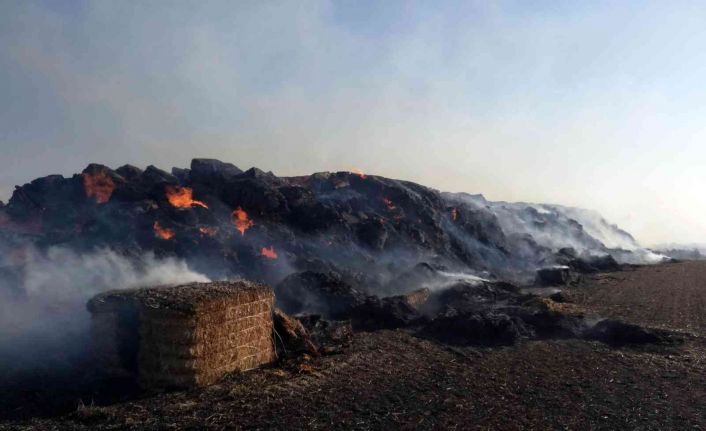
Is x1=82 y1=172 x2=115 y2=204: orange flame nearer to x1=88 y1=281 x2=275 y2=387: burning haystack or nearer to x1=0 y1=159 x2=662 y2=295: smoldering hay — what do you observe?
x1=0 y1=159 x2=662 y2=295: smoldering hay

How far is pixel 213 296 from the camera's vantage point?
1276cm

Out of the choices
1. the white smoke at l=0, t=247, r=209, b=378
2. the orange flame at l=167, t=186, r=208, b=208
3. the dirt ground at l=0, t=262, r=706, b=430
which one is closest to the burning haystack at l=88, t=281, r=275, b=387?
the dirt ground at l=0, t=262, r=706, b=430

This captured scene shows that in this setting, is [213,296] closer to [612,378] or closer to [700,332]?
[612,378]

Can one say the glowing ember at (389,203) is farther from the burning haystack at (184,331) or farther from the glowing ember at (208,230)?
the burning haystack at (184,331)

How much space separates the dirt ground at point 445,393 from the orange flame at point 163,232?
16.4 m

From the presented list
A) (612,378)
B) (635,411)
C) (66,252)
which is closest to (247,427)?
(635,411)

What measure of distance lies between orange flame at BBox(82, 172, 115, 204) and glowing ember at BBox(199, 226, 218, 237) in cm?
963

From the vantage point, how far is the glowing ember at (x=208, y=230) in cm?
3114

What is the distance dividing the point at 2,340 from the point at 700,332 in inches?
1055

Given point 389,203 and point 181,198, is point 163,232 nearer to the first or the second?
point 181,198

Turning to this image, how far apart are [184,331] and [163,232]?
20400mm

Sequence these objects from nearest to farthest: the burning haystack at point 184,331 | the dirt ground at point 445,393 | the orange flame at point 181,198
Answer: the dirt ground at point 445,393, the burning haystack at point 184,331, the orange flame at point 181,198

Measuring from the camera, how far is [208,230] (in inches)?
1236

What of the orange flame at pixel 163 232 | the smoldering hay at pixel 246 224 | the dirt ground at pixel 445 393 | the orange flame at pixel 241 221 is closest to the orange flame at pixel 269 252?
the smoldering hay at pixel 246 224
